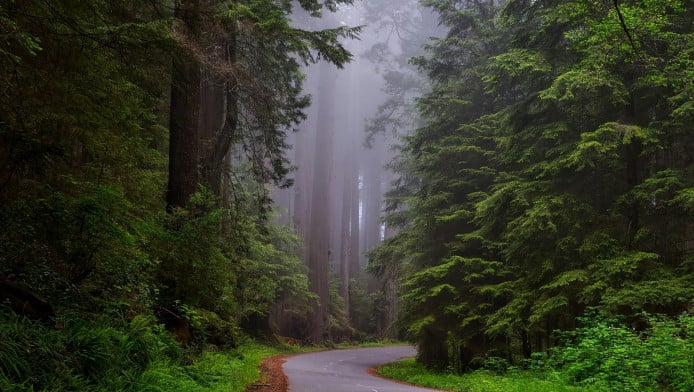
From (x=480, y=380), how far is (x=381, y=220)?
9.47 metres

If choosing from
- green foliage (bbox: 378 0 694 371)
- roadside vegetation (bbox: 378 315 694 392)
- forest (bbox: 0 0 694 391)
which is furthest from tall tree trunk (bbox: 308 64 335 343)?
roadside vegetation (bbox: 378 315 694 392)

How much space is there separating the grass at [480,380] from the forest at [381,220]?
51cm

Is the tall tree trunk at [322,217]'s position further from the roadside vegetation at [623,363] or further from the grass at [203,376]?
the roadside vegetation at [623,363]

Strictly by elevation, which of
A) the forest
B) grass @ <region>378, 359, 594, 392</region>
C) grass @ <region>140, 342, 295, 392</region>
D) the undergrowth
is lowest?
grass @ <region>378, 359, 594, 392</region>

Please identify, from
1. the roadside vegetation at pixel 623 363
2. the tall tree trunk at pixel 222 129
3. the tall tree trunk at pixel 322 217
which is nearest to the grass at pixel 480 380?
the roadside vegetation at pixel 623 363

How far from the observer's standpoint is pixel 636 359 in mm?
7625

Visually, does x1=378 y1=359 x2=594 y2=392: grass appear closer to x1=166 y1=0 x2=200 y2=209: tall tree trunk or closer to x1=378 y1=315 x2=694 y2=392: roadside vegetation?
x1=378 y1=315 x2=694 y2=392: roadside vegetation

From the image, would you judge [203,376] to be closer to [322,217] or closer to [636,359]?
[636,359]

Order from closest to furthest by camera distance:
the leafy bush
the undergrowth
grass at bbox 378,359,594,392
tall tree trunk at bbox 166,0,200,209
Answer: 1. the undergrowth
2. the leafy bush
3. grass at bbox 378,359,594,392
4. tall tree trunk at bbox 166,0,200,209

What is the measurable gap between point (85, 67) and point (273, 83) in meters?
9.07

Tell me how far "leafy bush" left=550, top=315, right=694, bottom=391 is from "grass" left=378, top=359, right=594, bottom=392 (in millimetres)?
478

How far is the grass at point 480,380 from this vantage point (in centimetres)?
824

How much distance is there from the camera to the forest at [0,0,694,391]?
5.47 metres

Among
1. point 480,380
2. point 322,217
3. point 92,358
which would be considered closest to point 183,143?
point 92,358
